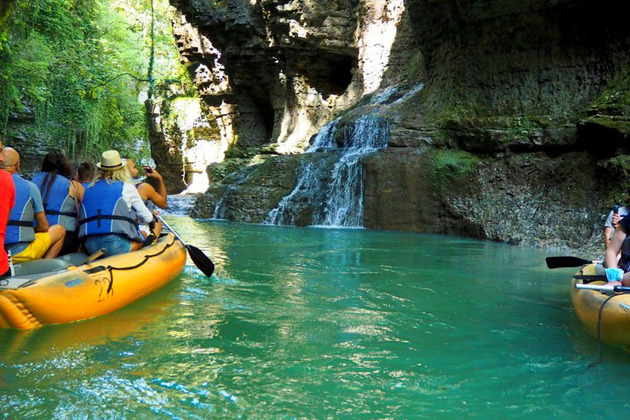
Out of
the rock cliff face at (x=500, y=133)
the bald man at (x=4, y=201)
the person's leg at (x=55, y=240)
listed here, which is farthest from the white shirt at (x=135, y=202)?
the rock cliff face at (x=500, y=133)

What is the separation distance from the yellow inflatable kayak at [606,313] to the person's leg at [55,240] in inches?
152

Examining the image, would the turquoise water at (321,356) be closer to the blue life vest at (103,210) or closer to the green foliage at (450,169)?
the blue life vest at (103,210)

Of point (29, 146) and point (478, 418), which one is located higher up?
point (29, 146)

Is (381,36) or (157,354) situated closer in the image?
(157,354)

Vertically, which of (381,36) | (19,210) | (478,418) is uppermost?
(381,36)

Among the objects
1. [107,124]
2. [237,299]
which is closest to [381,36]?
[107,124]

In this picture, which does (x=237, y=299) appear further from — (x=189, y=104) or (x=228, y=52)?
(x=189, y=104)

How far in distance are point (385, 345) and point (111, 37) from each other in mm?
24457

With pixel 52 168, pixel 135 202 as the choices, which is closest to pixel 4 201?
pixel 52 168

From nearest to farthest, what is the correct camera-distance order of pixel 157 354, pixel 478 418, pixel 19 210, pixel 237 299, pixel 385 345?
pixel 478 418 → pixel 157 354 → pixel 385 345 → pixel 19 210 → pixel 237 299

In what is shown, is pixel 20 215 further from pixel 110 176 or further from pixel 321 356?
pixel 321 356

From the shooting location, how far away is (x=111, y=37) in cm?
2430

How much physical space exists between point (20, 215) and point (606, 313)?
4.01 metres

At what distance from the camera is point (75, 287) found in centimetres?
363
